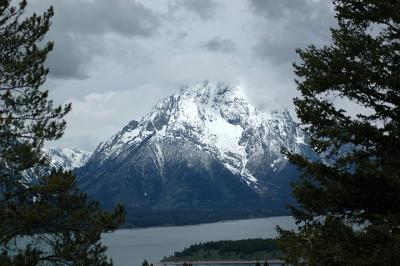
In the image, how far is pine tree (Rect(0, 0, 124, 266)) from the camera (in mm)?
22094

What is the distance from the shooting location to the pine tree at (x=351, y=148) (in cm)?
1766

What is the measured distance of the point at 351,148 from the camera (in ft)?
68.5

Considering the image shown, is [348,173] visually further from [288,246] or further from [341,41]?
[341,41]

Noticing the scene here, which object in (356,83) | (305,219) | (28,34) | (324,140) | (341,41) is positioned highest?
(28,34)

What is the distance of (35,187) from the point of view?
22547 mm

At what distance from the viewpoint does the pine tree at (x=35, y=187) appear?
22.1 meters

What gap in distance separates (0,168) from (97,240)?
4.94 metres

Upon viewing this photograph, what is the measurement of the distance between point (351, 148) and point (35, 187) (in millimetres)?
12638

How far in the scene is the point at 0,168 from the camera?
22.2m

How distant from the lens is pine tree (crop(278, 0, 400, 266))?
17.7 m

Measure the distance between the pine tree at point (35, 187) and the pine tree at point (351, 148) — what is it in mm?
8749

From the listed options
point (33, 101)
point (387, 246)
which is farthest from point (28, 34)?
point (387, 246)

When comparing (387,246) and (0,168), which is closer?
(387,246)

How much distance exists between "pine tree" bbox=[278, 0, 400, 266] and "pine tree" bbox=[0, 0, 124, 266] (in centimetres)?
875
